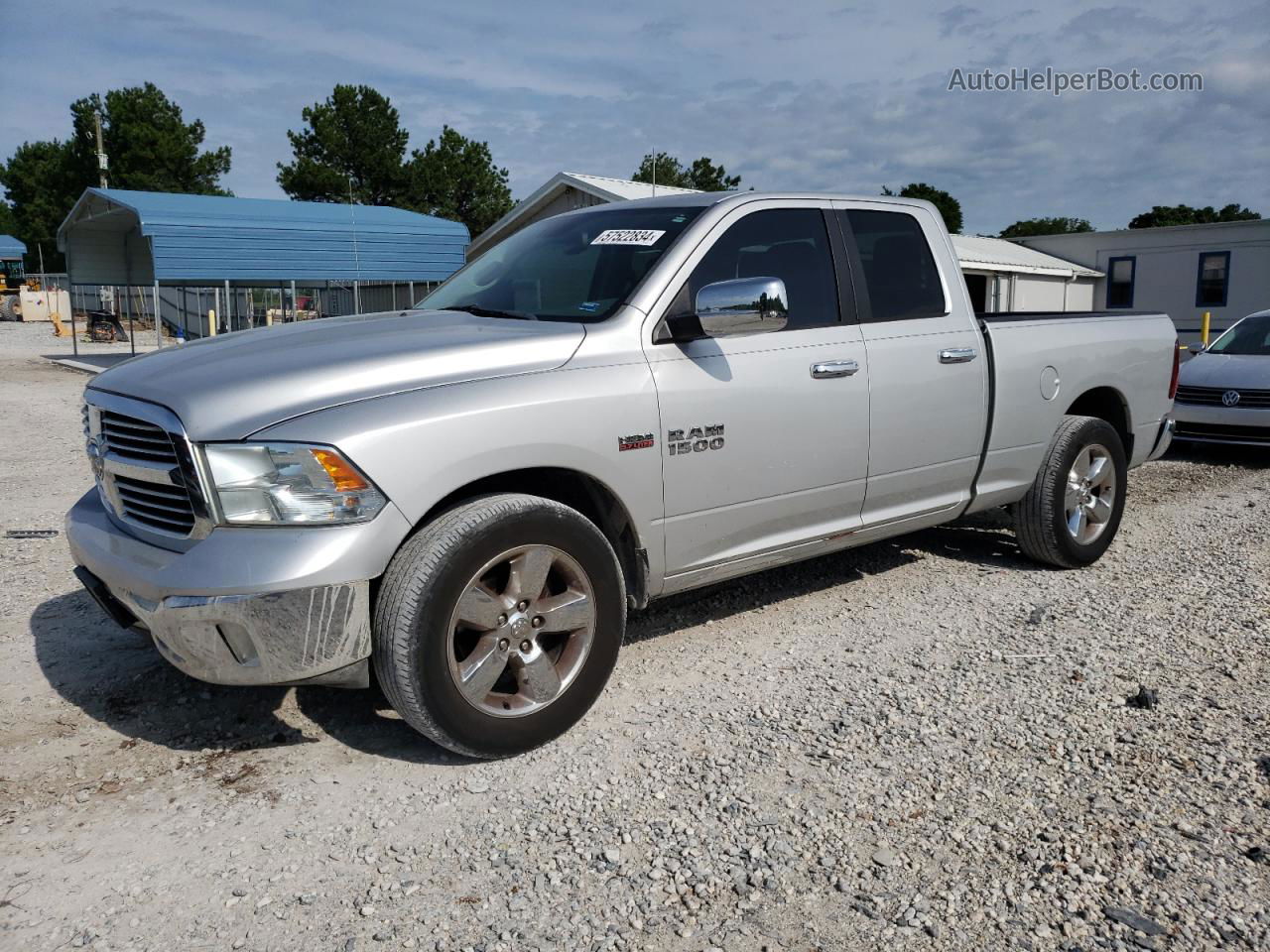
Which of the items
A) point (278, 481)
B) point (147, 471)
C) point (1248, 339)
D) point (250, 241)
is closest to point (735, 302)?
point (278, 481)

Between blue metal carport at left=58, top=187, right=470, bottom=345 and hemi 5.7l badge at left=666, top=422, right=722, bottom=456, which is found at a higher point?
blue metal carport at left=58, top=187, right=470, bottom=345

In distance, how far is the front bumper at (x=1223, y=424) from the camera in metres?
9.55

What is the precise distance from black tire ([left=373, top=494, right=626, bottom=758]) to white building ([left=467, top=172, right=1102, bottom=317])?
20610 millimetres

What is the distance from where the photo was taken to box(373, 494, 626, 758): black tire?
306cm

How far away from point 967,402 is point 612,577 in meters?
2.24

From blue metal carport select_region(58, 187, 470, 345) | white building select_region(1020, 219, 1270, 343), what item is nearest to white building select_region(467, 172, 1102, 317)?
white building select_region(1020, 219, 1270, 343)

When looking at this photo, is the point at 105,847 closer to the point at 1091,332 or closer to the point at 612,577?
the point at 612,577

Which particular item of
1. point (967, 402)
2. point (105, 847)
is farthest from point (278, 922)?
point (967, 402)

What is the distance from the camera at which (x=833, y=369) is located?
4277mm

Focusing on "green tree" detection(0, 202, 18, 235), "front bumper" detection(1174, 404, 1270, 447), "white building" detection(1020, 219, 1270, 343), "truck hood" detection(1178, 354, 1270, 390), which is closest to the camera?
"front bumper" detection(1174, 404, 1270, 447)

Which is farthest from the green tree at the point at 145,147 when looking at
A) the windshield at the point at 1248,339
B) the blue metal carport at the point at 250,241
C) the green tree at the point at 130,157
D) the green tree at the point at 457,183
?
the windshield at the point at 1248,339

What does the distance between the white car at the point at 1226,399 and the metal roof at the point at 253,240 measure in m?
18.3

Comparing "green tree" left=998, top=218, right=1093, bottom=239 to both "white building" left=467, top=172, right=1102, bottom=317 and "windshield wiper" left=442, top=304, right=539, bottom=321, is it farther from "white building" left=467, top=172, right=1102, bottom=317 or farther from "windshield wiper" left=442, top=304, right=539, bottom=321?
"windshield wiper" left=442, top=304, right=539, bottom=321

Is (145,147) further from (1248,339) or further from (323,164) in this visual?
(1248,339)
